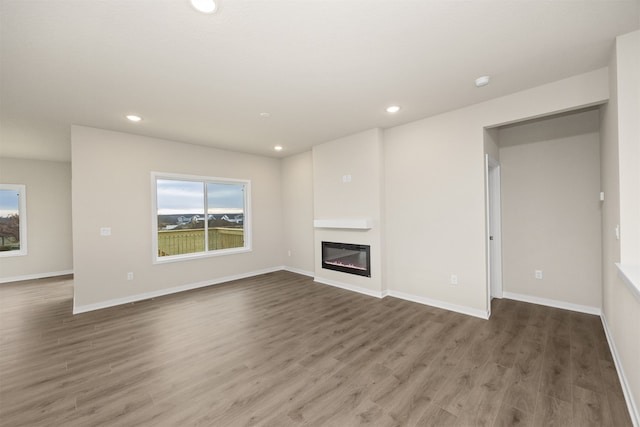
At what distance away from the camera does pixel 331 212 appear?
481cm

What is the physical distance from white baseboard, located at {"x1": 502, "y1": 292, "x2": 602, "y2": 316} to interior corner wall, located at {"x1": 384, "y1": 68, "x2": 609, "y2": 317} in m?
0.96

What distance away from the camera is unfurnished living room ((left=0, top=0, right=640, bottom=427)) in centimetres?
181

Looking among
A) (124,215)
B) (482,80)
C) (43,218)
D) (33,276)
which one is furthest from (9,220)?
(482,80)

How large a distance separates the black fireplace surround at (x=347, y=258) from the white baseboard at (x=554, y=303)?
81.4 inches

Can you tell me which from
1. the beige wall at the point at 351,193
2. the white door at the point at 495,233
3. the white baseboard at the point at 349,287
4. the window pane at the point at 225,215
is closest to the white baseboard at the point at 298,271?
the white baseboard at the point at 349,287

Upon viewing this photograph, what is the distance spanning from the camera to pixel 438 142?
3617 mm

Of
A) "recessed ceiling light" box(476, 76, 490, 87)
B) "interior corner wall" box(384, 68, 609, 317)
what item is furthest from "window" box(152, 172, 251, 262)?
"recessed ceiling light" box(476, 76, 490, 87)

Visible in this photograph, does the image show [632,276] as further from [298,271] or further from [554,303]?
[298,271]

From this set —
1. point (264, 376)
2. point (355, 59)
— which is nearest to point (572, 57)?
point (355, 59)

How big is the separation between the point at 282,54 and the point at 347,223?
2.79m

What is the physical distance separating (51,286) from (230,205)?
373 cm

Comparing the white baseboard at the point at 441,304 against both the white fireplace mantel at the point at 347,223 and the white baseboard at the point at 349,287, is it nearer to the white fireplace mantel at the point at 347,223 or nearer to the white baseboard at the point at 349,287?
the white baseboard at the point at 349,287

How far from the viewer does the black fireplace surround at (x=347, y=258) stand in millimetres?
4312

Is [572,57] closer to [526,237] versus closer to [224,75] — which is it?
[526,237]
